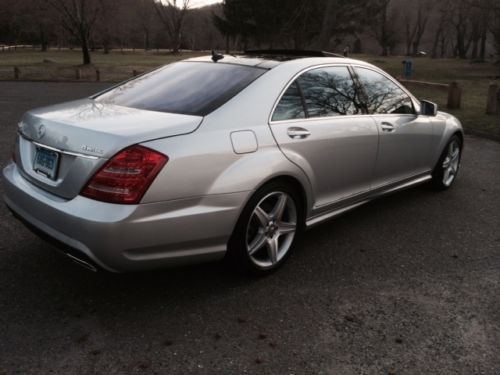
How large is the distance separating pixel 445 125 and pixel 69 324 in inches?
175

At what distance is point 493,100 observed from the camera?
40.4 feet

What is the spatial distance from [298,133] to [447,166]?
3015 mm

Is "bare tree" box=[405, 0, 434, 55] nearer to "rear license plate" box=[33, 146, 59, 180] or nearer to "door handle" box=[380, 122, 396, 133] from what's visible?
"door handle" box=[380, 122, 396, 133]

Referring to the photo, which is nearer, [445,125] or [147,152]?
[147,152]

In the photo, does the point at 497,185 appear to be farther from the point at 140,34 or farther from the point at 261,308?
the point at 140,34

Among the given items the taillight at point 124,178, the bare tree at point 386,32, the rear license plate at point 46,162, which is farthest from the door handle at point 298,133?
the bare tree at point 386,32

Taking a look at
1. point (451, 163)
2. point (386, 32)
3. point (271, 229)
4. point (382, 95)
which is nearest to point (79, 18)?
point (451, 163)

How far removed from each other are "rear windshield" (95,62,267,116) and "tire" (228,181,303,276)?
704mm

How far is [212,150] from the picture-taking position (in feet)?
9.57

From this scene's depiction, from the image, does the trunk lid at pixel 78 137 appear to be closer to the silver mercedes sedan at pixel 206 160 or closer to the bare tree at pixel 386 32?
the silver mercedes sedan at pixel 206 160

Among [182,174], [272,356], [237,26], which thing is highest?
[237,26]

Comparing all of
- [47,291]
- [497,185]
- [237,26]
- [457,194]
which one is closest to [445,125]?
[457,194]

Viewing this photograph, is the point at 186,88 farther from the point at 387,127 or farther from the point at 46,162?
the point at 387,127

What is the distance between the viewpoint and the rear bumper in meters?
2.63
